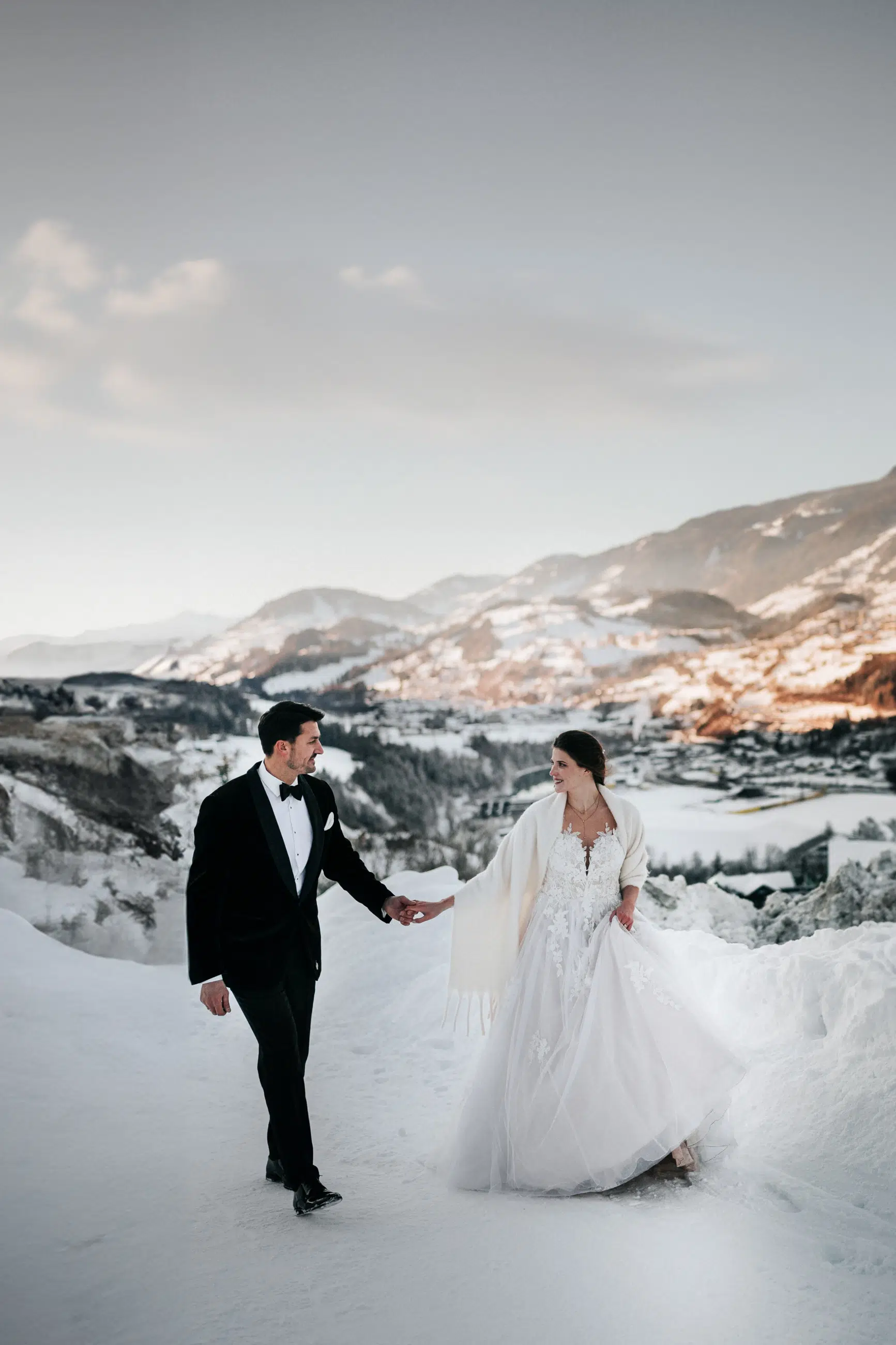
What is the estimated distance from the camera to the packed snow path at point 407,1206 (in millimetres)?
1870

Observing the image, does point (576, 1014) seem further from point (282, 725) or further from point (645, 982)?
point (282, 725)

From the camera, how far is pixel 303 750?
2.64m

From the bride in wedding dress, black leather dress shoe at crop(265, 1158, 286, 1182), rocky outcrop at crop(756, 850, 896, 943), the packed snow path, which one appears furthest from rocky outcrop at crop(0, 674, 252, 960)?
rocky outcrop at crop(756, 850, 896, 943)

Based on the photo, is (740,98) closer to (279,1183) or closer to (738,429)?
(738,429)

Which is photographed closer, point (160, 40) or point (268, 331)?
point (160, 40)

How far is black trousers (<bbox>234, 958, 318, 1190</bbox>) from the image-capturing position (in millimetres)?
2410

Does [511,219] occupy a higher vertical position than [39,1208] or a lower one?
higher

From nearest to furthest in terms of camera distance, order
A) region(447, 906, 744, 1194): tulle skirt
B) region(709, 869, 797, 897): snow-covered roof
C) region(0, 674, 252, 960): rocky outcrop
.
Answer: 1. region(447, 906, 744, 1194): tulle skirt
2. region(0, 674, 252, 960): rocky outcrop
3. region(709, 869, 797, 897): snow-covered roof

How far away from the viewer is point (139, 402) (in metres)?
6.47

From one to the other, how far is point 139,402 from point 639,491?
4.08 meters

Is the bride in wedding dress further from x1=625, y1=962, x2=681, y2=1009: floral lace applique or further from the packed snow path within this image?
the packed snow path

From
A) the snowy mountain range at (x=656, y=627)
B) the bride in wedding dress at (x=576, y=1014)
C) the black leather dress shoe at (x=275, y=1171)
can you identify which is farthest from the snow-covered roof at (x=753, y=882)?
the black leather dress shoe at (x=275, y=1171)

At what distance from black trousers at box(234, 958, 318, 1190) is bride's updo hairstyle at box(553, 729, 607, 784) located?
3.53 ft

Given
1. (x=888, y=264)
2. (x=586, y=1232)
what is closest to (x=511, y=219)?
(x=888, y=264)
